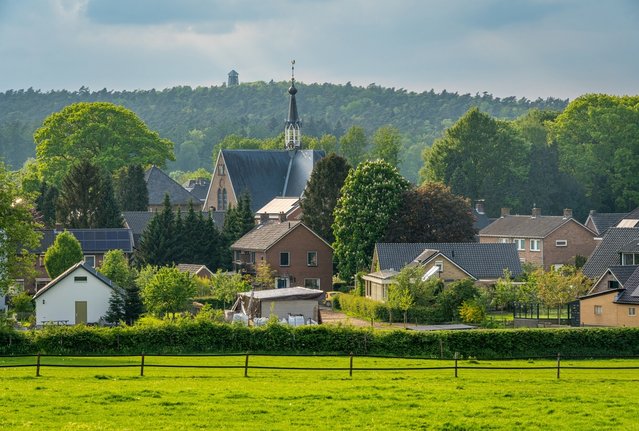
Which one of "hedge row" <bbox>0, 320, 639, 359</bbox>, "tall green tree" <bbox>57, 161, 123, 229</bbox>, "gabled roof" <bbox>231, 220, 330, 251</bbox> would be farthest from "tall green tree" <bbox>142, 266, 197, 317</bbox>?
"tall green tree" <bbox>57, 161, 123, 229</bbox>

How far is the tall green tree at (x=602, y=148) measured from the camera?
127m

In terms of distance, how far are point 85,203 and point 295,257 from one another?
21.5 m

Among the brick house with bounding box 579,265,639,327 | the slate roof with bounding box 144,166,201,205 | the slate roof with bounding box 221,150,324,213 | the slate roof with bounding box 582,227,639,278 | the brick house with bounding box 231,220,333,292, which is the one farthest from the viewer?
the slate roof with bounding box 144,166,201,205

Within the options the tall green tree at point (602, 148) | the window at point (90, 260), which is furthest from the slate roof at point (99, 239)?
the tall green tree at point (602, 148)

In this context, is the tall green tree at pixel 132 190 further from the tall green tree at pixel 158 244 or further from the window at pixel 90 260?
the window at pixel 90 260

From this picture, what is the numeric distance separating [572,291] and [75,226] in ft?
143

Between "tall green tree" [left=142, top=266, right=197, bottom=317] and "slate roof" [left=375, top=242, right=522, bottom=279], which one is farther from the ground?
"slate roof" [left=375, top=242, right=522, bottom=279]

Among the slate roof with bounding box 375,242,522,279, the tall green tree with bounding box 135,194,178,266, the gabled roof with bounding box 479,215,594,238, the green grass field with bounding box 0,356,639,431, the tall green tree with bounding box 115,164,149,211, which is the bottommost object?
the green grass field with bounding box 0,356,639,431

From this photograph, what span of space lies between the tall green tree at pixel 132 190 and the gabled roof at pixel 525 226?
3072cm

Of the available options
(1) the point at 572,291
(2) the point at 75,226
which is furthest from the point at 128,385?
(2) the point at 75,226

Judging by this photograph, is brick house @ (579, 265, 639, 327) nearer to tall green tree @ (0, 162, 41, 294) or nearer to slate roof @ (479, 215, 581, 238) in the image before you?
tall green tree @ (0, 162, 41, 294)

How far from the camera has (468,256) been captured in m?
79.4

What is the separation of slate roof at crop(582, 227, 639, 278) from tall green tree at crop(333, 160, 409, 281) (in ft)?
46.8

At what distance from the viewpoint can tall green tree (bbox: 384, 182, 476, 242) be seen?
285 feet
